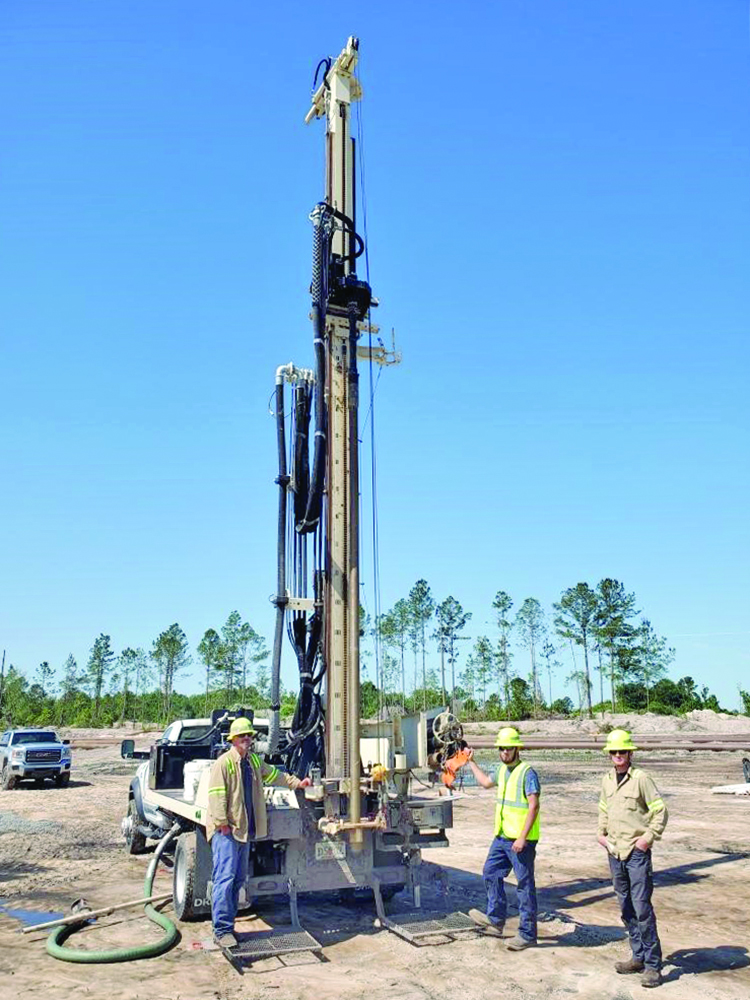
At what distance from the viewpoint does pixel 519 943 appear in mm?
7520

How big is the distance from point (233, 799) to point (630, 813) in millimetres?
3562

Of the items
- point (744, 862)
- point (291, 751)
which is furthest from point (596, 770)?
point (291, 751)

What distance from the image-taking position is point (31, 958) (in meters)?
7.43

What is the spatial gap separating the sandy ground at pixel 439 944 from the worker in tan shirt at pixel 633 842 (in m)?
0.26

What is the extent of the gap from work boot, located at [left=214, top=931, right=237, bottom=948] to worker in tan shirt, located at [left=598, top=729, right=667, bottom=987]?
10.8 feet

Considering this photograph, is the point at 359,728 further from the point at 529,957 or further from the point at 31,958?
the point at 31,958

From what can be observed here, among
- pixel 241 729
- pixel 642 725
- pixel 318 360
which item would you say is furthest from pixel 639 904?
pixel 642 725

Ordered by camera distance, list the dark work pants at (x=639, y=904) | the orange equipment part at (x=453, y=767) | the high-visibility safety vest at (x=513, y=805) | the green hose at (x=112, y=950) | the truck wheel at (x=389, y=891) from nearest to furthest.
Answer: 1. the dark work pants at (x=639, y=904)
2. the green hose at (x=112, y=950)
3. the high-visibility safety vest at (x=513, y=805)
4. the orange equipment part at (x=453, y=767)
5. the truck wheel at (x=389, y=891)

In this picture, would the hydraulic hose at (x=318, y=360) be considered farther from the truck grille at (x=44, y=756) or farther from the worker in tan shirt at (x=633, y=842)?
the truck grille at (x=44, y=756)

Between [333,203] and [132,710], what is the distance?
280 feet

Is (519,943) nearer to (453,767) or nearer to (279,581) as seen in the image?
(453,767)

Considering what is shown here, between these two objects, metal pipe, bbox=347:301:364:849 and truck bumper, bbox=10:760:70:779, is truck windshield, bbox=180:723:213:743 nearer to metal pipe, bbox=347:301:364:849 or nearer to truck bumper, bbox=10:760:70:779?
metal pipe, bbox=347:301:364:849

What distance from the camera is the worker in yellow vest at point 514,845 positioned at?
7.62 metres

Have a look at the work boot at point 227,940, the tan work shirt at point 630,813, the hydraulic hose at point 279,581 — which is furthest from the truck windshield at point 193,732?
the tan work shirt at point 630,813
